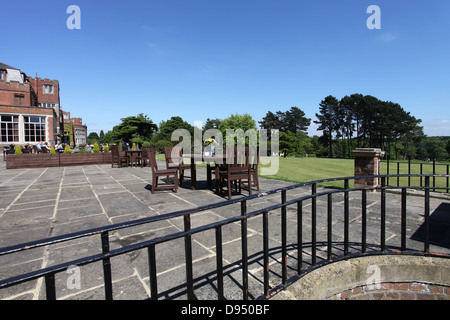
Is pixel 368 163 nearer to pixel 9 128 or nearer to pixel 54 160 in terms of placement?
pixel 54 160

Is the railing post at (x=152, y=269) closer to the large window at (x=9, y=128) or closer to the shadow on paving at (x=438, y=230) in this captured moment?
the shadow on paving at (x=438, y=230)

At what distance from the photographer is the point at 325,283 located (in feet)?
6.81

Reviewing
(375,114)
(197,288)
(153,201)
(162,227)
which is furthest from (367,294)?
(375,114)

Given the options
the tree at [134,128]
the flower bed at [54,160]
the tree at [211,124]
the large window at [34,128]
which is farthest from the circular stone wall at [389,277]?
the tree at [211,124]

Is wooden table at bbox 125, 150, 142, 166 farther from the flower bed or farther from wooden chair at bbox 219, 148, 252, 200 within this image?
wooden chair at bbox 219, 148, 252, 200

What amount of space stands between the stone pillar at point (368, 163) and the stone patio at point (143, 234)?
12.8 inches

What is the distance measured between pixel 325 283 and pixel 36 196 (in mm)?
5723

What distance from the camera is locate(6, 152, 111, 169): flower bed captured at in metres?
10.9

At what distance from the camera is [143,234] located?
295cm

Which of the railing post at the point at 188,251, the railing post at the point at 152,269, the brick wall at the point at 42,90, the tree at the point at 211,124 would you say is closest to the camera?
the railing post at the point at 152,269

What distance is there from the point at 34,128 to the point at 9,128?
2063 mm

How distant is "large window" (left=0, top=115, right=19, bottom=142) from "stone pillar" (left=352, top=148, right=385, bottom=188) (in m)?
31.4

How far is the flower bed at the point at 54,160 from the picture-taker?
1088 cm
